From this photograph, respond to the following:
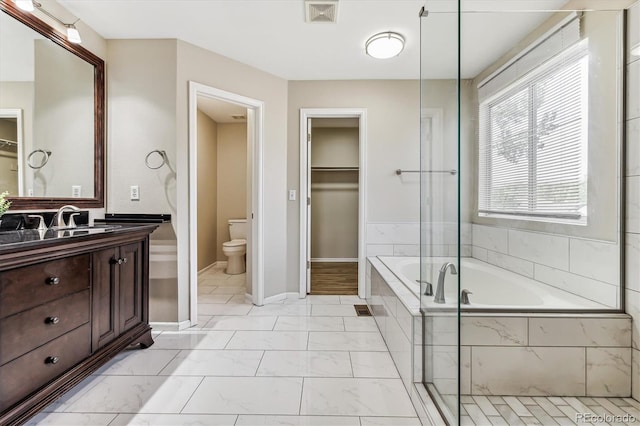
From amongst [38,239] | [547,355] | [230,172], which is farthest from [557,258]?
[230,172]

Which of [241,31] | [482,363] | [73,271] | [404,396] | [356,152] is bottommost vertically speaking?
→ [404,396]

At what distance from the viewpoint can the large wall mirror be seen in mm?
1711

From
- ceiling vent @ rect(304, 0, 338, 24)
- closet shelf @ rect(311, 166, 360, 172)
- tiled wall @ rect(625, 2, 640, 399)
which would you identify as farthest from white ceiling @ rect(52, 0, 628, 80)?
closet shelf @ rect(311, 166, 360, 172)

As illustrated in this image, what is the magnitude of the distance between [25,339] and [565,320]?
100 inches

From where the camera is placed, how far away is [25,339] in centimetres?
127

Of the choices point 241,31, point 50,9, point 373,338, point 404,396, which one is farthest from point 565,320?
point 50,9

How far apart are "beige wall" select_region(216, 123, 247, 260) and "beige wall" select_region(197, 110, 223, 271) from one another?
7 centimetres


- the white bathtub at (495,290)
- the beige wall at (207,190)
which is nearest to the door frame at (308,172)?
the white bathtub at (495,290)

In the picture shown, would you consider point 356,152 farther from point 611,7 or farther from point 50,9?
point 50,9

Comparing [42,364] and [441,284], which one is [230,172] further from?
[441,284]

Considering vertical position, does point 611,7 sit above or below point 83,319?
above

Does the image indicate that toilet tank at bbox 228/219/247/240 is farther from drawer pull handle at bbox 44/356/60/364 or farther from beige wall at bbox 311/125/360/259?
drawer pull handle at bbox 44/356/60/364

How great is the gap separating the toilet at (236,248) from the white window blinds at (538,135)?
10.2 feet

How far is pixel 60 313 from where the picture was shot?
4.75 feet
